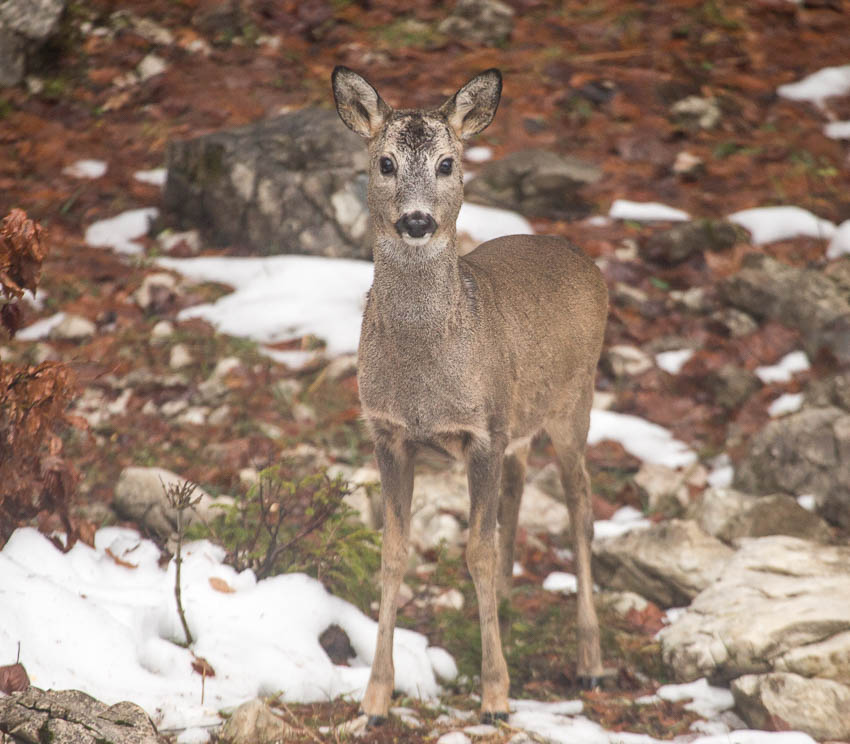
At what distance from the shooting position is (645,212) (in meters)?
9.96

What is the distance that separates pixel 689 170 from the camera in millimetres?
10562

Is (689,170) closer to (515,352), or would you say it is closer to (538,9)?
(538,9)

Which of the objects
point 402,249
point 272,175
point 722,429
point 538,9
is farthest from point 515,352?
point 538,9

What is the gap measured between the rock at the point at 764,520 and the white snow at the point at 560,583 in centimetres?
89

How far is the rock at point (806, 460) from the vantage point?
22.4ft

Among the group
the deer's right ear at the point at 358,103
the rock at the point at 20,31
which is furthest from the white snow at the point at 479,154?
the deer's right ear at the point at 358,103

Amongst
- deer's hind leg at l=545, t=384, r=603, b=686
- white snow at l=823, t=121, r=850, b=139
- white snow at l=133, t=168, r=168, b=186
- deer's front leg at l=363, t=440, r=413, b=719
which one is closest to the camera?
deer's front leg at l=363, t=440, r=413, b=719

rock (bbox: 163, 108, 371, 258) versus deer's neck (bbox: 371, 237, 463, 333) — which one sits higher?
deer's neck (bbox: 371, 237, 463, 333)

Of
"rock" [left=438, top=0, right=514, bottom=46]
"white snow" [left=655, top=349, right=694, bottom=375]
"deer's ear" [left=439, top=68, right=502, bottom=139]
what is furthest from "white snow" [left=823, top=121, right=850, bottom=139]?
"deer's ear" [left=439, top=68, right=502, bottom=139]

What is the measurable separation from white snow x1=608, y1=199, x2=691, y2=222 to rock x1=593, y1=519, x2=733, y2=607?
408cm

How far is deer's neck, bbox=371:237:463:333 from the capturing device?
4.71m

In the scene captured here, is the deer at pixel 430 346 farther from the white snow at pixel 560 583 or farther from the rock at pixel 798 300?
the rock at pixel 798 300

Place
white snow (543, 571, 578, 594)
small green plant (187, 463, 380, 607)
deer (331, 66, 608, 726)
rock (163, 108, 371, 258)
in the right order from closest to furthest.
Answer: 1. deer (331, 66, 608, 726)
2. small green plant (187, 463, 380, 607)
3. white snow (543, 571, 578, 594)
4. rock (163, 108, 371, 258)

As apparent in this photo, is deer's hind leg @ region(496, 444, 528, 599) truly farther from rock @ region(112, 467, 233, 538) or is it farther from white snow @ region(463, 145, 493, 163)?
white snow @ region(463, 145, 493, 163)
